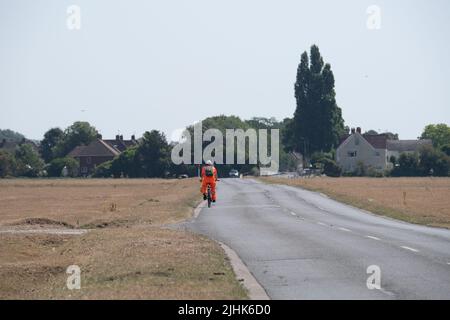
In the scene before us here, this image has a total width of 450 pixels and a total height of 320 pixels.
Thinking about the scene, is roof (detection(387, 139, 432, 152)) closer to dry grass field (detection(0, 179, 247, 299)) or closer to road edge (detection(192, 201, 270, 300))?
dry grass field (detection(0, 179, 247, 299))

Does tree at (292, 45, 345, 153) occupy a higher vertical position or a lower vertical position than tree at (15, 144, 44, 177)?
higher

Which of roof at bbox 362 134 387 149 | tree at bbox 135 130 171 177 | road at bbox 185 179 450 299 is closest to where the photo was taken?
road at bbox 185 179 450 299

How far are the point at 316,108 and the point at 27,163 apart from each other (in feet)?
219

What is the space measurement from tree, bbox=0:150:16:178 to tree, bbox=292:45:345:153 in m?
52.7

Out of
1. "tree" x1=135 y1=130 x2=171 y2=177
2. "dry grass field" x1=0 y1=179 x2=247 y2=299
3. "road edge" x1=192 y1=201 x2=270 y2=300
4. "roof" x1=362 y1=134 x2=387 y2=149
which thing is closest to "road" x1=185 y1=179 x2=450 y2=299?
"road edge" x1=192 y1=201 x2=270 y2=300

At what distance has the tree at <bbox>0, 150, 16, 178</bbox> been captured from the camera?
152000 mm

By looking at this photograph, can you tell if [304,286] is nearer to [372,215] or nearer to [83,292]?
[83,292]

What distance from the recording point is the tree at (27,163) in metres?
162

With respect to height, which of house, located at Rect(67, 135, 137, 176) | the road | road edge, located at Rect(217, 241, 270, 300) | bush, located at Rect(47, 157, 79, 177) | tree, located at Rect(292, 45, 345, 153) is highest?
tree, located at Rect(292, 45, 345, 153)

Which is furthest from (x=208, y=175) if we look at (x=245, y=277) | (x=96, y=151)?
(x=96, y=151)

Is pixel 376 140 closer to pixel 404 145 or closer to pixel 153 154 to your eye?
pixel 404 145

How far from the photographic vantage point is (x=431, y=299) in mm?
12844

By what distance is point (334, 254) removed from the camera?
19.5 metres

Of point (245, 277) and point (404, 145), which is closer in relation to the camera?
point (245, 277)
